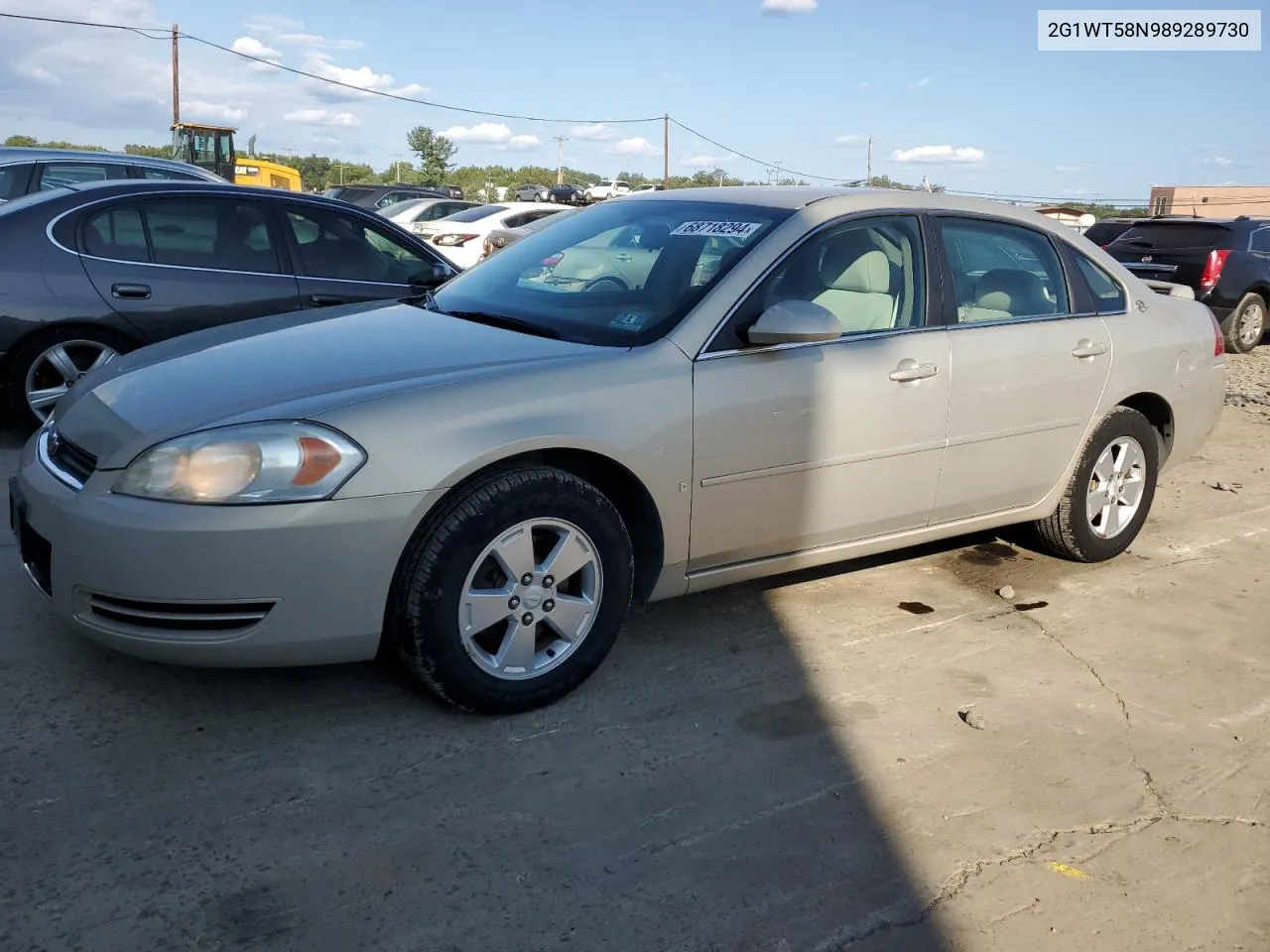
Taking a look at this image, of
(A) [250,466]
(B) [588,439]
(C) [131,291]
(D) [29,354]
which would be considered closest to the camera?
(A) [250,466]

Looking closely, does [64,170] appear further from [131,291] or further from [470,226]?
[470,226]

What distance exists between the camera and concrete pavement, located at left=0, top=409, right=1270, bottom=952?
8.41 feet

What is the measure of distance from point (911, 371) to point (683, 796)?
187 cm

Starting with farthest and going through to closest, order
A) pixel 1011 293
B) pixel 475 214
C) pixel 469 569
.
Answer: pixel 475 214, pixel 1011 293, pixel 469 569

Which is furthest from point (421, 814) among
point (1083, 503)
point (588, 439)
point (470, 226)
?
point (470, 226)

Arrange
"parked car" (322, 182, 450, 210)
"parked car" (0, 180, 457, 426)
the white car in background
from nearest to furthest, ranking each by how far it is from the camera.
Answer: "parked car" (0, 180, 457, 426) → the white car in background → "parked car" (322, 182, 450, 210)

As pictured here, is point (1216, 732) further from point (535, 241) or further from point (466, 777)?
point (535, 241)

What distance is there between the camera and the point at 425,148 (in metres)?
70.1

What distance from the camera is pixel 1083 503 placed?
498 cm

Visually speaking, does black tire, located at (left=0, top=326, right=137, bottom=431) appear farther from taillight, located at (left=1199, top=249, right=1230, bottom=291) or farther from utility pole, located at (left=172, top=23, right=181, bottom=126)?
utility pole, located at (left=172, top=23, right=181, bottom=126)

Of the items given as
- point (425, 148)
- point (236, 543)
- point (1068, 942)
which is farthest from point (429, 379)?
point (425, 148)

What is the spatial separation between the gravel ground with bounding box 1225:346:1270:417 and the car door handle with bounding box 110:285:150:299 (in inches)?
324

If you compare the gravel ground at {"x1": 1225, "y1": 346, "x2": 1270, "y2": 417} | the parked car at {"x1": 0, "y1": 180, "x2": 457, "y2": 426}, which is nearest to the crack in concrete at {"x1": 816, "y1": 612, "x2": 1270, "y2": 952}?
the parked car at {"x1": 0, "y1": 180, "x2": 457, "y2": 426}

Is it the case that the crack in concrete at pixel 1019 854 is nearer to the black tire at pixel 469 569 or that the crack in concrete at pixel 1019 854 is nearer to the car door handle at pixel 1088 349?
the black tire at pixel 469 569
